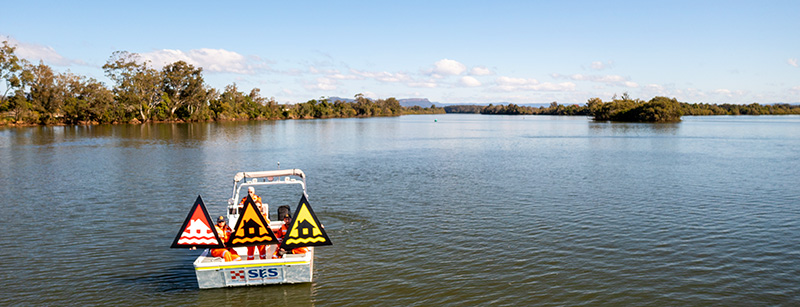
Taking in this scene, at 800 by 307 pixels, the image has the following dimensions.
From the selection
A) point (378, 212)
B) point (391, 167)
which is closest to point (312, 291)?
point (378, 212)

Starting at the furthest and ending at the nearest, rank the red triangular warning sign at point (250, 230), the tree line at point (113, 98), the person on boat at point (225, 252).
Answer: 1. the tree line at point (113, 98)
2. the person on boat at point (225, 252)
3. the red triangular warning sign at point (250, 230)

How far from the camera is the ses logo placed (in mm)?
12875

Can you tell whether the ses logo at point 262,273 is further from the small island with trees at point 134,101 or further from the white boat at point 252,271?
the small island with trees at point 134,101

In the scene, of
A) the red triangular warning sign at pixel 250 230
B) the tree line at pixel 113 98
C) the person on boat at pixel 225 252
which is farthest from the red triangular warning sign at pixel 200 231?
the tree line at pixel 113 98

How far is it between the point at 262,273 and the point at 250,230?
114 centimetres

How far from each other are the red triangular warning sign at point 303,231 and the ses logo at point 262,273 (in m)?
0.67

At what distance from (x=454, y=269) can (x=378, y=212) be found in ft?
24.9

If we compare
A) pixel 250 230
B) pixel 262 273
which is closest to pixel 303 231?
pixel 250 230

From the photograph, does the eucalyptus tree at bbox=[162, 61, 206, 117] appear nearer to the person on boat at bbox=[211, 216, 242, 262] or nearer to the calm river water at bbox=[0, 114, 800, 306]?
the calm river water at bbox=[0, 114, 800, 306]

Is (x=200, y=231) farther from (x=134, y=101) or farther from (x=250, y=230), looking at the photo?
(x=134, y=101)

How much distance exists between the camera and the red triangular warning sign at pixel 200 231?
42.3 ft

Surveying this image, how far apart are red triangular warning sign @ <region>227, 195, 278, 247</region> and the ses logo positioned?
681 millimetres

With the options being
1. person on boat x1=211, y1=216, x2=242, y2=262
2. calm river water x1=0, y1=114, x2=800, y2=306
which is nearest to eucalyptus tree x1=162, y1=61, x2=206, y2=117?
calm river water x1=0, y1=114, x2=800, y2=306

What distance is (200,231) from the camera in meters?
12.9
